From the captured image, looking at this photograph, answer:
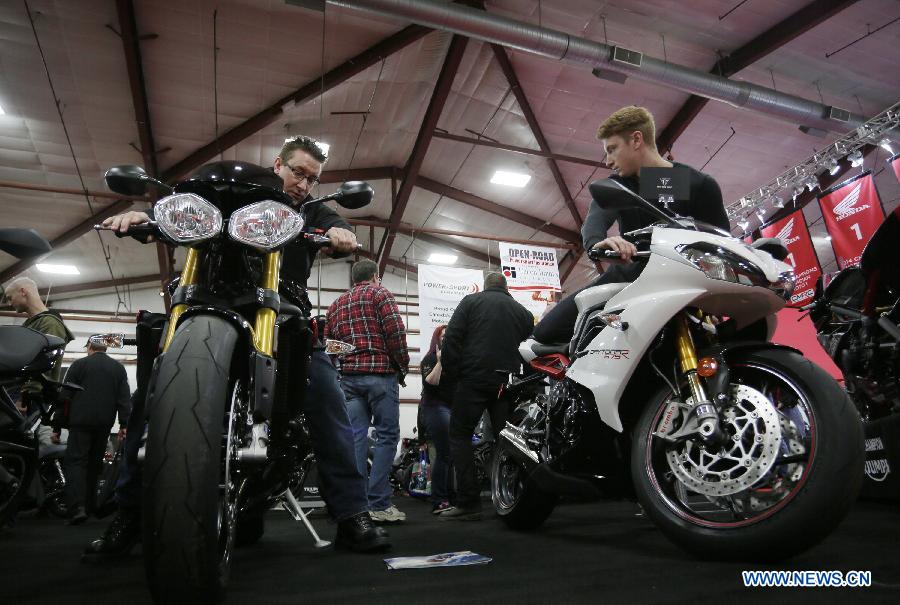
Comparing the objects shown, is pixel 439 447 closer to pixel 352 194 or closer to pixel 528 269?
pixel 352 194

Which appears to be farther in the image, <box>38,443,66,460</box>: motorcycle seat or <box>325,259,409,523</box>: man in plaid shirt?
<box>38,443,66,460</box>: motorcycle seat

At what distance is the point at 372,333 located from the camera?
3.58 m

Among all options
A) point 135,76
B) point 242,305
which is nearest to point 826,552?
point 242,305

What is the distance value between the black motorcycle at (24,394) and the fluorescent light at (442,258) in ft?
45.2

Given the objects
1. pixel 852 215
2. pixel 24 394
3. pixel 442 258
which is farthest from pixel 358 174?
pixel 24 394

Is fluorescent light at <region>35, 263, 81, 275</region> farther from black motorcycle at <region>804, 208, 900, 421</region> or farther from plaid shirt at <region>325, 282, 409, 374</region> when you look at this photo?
black motorcycle at <region>804, 208, 900, 421</region>

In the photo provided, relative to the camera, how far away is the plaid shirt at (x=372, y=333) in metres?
3.54

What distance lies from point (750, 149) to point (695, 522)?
955cm

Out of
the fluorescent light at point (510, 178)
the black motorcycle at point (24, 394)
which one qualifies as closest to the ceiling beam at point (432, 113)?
the fluorescent light at point (510, 178)

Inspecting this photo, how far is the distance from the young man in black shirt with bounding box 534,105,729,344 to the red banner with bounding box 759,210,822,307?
21.0 feet

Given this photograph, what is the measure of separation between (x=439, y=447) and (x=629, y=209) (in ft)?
8.61

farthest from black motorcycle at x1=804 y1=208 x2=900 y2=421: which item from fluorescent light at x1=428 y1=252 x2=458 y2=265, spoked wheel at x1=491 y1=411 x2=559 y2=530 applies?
fluorescent light at x1=428 y1=252 x2=458 y2=265

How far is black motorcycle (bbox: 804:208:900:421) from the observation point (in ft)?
8.46

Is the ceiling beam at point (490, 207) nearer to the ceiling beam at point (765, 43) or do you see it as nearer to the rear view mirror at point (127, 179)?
the ceiling beam at point (765, 43)
